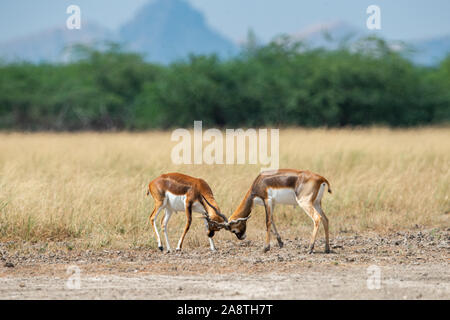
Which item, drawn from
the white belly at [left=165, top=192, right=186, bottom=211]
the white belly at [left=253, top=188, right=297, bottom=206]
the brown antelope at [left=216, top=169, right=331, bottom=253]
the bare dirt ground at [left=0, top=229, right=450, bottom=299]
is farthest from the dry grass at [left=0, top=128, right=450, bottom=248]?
the white belly at [left=253, top=188, right=297, bottom=206]

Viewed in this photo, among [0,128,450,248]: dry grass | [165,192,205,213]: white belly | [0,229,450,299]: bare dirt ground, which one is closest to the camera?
[0,229,450,299]: bare dirt ground

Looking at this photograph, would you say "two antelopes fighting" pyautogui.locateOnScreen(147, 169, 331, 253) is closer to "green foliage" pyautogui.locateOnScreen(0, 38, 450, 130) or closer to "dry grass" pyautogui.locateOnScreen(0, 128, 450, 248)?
"dry grass" pyautogui.locateOnScreen(0, 128, 450, 248)

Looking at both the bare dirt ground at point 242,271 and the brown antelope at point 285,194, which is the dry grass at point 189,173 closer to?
the bare dirt ground at point 242,271

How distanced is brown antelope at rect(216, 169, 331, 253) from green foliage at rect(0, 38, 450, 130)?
905 inches

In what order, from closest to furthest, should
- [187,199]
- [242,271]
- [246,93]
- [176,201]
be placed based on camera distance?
1. [242,271]
2. [187,199]
3. [176,201]
4. [246,93]

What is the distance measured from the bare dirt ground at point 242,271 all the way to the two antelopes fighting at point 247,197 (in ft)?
1.35

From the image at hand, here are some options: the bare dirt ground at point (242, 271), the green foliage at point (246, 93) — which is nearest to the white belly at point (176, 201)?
the bare dirt ground at point (242, 271)

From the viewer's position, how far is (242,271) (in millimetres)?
7492

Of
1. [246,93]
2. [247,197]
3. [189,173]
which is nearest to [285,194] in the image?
[247,197]

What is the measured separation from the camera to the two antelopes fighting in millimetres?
8328

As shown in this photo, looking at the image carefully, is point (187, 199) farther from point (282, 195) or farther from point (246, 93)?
point (246, 93)

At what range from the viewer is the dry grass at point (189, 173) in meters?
9.84

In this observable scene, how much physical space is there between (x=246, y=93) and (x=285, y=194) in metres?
25.1
